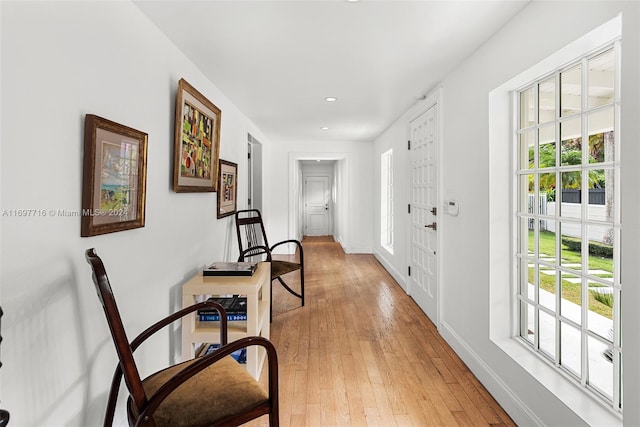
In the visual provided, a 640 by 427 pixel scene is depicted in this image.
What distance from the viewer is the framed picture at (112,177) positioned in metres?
1.44

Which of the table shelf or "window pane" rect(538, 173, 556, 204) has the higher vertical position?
"window pane" rect(538, 173, 556, 204)

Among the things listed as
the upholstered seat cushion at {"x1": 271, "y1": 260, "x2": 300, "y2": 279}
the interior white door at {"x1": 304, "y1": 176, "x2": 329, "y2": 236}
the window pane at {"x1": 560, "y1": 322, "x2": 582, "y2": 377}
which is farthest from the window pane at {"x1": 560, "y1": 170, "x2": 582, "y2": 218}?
the interior white door at {"x1": 304, "y1": 176, "x2": 329, "y2": 236}

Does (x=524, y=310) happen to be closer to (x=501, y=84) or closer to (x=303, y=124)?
(x=501, y=84)

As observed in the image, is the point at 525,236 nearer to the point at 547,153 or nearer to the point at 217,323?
the point at 547,153

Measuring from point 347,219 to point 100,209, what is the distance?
19.2 ft

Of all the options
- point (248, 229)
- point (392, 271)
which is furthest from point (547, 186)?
point (392, 271)

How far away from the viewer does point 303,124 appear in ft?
16.8

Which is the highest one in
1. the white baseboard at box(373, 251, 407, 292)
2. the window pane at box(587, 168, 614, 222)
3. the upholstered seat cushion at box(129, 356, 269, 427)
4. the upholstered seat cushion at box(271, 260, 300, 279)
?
the window pane at box(587, 168, 614, 222)

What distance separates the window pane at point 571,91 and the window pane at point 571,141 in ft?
0.18

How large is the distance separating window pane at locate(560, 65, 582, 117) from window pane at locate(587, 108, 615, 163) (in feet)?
0.42

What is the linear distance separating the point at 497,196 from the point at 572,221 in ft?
1.87

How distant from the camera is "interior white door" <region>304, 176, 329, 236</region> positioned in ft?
34.6

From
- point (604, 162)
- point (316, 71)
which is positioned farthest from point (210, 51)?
point (604, 162)

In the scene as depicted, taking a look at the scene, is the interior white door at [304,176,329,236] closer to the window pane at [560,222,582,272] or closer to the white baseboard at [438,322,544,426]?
the white baseboard at [438,322,544,426]
